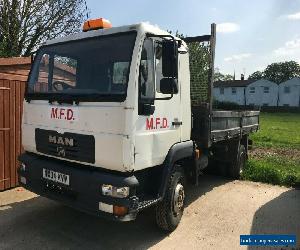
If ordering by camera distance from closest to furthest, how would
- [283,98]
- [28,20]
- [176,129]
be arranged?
[176,129]
[28,20]
[283,98]

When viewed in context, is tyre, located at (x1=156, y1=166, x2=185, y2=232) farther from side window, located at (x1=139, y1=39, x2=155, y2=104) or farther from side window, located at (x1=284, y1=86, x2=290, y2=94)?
side window, located at (x1=284, y1=86, x2=290, y2=94)

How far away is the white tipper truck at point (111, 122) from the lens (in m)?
4.21

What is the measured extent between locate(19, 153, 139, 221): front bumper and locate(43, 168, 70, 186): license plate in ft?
0.13

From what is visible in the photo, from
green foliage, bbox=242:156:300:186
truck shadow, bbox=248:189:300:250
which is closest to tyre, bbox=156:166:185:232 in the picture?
truck shadow, bbox=248:189:300:250

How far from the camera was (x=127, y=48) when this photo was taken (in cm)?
436

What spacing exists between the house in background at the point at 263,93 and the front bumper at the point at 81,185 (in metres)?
57.5

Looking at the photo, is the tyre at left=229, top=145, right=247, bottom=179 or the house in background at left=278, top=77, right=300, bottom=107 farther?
the house in background at left=278, top=77, right=300, bottom=107

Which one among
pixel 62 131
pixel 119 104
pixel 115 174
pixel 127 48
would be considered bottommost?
pixel 115 174

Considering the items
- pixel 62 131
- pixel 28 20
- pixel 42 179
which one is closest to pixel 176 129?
pixel 62 131

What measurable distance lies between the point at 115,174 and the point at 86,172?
0.39 m

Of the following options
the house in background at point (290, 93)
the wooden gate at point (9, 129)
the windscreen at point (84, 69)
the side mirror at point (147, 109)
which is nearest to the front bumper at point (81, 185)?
the side mirror at point (147, 109)

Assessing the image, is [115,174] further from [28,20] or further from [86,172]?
[28,20]

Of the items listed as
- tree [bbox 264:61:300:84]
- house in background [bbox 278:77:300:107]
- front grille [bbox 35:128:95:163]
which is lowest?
front grille [bbox 35:128:95:163]

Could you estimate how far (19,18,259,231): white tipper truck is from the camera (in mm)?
4211
